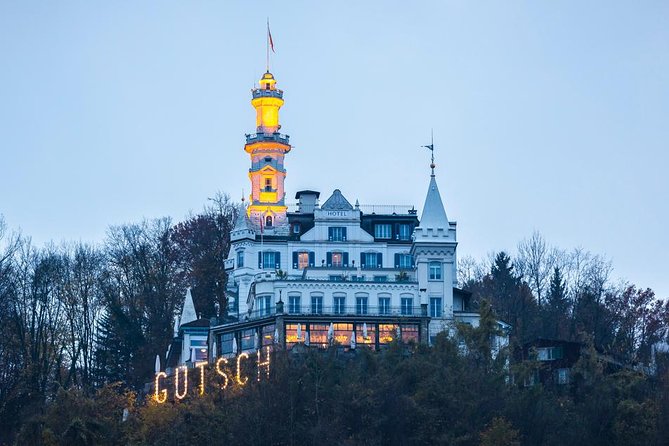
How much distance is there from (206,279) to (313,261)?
1294 cm

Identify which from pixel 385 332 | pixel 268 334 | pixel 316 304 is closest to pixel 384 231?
pixel 316 304

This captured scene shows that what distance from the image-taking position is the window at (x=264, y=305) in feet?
380

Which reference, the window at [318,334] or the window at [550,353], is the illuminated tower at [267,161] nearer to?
the window at [318,334]

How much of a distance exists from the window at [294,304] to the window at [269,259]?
9.29m

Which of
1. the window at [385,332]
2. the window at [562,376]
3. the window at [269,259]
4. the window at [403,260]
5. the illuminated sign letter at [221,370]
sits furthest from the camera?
the window at [403,260]

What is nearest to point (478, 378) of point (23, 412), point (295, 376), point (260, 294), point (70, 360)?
point (295, 376)

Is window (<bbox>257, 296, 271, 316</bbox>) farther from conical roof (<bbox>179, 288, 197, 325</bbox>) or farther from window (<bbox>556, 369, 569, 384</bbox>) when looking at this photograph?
window (<bbox>556, 369, 569, 384</bbox>)

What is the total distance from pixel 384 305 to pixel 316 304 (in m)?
4.45

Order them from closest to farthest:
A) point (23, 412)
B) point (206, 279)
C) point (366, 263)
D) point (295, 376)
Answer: point (295, 376)
point (23, 412)
point (366, 263)
point (206, 279)

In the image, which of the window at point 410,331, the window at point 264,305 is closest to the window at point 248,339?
the window at point 264,305

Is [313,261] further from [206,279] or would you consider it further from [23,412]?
[23,412]

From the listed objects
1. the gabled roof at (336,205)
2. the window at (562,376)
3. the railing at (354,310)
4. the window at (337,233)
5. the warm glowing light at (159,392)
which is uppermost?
the gabled roof at (336,205)

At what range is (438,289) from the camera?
116562mm

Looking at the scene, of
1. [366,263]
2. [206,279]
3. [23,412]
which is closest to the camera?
[23,412]
